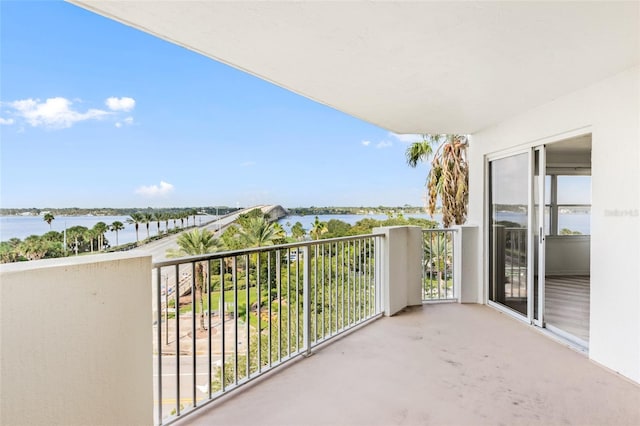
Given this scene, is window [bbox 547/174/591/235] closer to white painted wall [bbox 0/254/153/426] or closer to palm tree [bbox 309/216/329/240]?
white painted wall [bbox 0/254/153/426]

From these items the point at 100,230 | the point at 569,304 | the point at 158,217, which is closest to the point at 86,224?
the point at 100,230

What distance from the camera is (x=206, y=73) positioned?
864 inches

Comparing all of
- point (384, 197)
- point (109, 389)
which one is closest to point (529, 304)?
point (109, 389)

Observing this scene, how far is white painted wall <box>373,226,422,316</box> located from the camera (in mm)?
4008

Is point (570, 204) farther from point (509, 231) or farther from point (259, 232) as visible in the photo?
point (259, 232)

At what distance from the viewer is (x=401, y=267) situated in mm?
4223

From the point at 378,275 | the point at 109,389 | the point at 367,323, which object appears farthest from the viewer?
the point at 378,275

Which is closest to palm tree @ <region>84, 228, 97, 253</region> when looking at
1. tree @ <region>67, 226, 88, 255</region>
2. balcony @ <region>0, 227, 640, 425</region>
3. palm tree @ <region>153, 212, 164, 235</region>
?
tree @ <region>67, 226, 88, 255</region>

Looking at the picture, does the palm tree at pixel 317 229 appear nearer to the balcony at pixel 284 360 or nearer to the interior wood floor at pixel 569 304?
the interior wood floor at pixel 569 304

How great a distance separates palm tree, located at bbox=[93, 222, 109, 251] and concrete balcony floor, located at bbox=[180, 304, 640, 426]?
3.50 m

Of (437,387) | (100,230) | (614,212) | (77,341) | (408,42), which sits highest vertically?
(408,42)

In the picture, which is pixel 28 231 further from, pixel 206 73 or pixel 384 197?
pixel 206 73

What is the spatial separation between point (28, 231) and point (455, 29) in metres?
4.57

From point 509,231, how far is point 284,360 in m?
3.31
